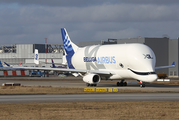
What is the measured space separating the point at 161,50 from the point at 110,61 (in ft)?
224

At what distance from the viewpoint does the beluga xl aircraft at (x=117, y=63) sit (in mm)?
45938

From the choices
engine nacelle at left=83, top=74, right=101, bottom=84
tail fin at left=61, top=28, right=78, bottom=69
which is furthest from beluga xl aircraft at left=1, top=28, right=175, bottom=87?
tail fin at left=61, top=28, right=78, bottom=69

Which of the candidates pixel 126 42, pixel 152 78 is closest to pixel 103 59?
pixel 152 78

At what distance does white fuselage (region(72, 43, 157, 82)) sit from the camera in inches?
1802

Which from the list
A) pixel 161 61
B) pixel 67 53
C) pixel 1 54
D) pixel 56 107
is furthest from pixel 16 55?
pixel 56 107

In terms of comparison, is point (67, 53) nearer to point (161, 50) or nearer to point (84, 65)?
point (84, 65)

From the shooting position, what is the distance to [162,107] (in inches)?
898

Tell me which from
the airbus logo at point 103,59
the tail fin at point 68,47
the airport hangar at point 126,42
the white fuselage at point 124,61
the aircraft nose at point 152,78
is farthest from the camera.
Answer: the airport hangar at point 126,42

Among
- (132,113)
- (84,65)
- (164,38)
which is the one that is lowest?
(132,113)

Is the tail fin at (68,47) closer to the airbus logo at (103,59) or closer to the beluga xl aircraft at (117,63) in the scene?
the beluga xl aircraft at (117,63)

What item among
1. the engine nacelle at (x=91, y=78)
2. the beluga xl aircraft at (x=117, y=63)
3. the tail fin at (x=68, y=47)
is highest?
the tail fin at (x=68, y=47)

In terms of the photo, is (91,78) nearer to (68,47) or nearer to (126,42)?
(68,47)

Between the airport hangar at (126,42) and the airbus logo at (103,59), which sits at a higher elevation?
the airport hangar at (126,42)

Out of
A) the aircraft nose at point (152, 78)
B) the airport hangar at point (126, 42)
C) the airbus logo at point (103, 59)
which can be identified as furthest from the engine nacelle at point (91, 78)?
the airport hangar at point (126, 42)
